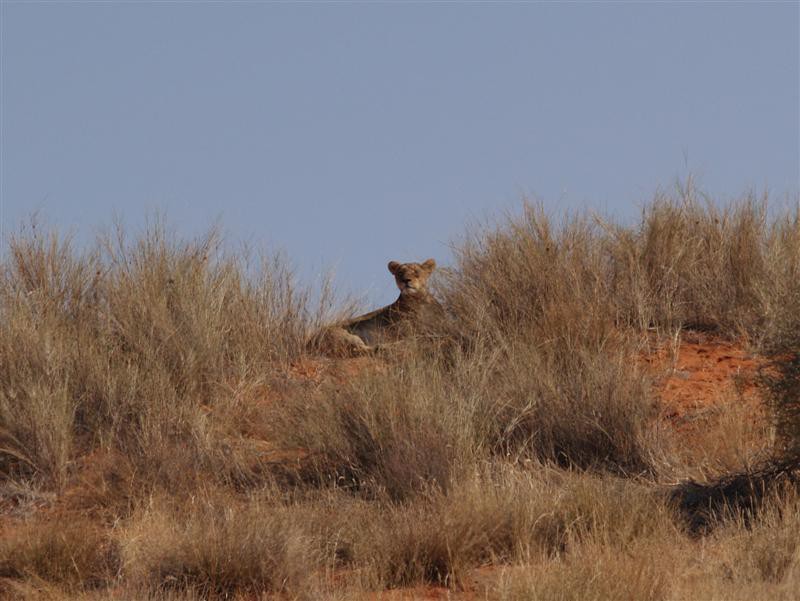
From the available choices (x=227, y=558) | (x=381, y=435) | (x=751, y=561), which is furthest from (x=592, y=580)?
(x=381, y=435)

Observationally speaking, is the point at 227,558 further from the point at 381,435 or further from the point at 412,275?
the point at 412,275

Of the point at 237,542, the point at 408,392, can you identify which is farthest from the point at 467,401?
the point at 237,542

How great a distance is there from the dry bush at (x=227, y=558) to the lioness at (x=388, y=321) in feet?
16.1

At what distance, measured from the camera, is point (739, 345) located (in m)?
13.3

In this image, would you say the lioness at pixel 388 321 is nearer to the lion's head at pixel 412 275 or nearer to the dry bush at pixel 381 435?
the lion's head at pixel 412 275

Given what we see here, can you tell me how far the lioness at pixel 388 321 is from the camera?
1380cm

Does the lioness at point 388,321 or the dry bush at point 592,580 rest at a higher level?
the lioness at point 388,321

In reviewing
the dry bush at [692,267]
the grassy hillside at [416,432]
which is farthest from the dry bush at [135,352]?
the dry bush at [692,267]

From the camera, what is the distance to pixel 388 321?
47.2 feet

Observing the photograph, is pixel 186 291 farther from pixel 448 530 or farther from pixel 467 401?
pixel 448 530

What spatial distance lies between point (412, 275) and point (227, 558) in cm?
706

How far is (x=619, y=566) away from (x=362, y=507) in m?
2.92

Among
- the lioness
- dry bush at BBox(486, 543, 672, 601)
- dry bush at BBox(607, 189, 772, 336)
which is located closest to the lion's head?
the lioness

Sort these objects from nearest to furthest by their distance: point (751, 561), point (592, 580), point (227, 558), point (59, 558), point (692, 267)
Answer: point (592, 580) < point (751, 561) < point (227, 558) < point (59, 558) < point (692, 267)
